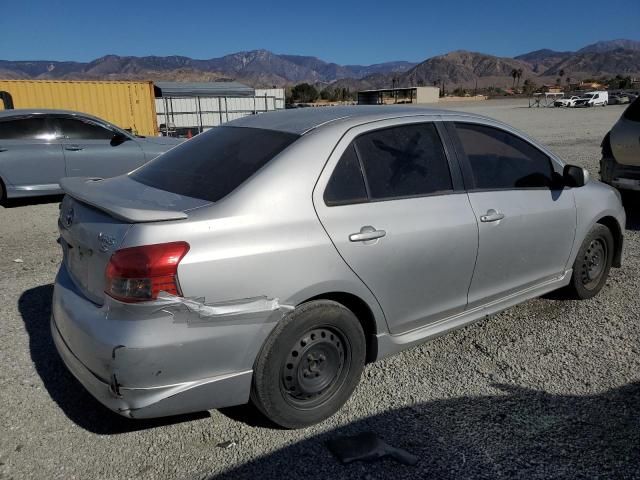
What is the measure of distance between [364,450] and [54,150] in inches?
313

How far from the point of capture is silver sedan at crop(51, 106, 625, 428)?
7.89 feet

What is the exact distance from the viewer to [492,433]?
2.84 metres

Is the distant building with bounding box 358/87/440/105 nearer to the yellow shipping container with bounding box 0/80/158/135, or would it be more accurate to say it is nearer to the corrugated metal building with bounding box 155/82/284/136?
the corrugated metal building with bounding box 155/82/284/136

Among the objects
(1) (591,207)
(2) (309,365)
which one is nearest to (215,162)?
(2) (309,365)

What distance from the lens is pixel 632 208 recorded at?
778cm

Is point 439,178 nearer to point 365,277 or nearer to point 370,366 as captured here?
point 365,277

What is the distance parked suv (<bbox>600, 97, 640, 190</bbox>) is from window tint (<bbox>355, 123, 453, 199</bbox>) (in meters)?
4.63

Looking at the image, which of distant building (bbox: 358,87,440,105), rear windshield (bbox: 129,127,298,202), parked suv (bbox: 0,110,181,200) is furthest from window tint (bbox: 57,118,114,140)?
distant building (bbox: 358,87,440,105)

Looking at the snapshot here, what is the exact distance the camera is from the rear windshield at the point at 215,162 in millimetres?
2830

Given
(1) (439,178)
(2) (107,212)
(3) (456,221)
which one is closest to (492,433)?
(3) (456,221)

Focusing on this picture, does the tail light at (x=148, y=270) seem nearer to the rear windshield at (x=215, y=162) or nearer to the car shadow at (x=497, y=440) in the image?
the rear windshield at (x=215, y=162)

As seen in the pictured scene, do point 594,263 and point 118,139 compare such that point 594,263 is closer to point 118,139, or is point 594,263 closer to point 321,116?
point 321,116

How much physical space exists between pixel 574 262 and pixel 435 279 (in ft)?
5.63

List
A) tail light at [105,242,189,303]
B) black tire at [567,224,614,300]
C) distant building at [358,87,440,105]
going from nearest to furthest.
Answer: tail light at [105,242,189,303] < black tire at [567,224,614,300] < distant building at [358,87,440,105]
